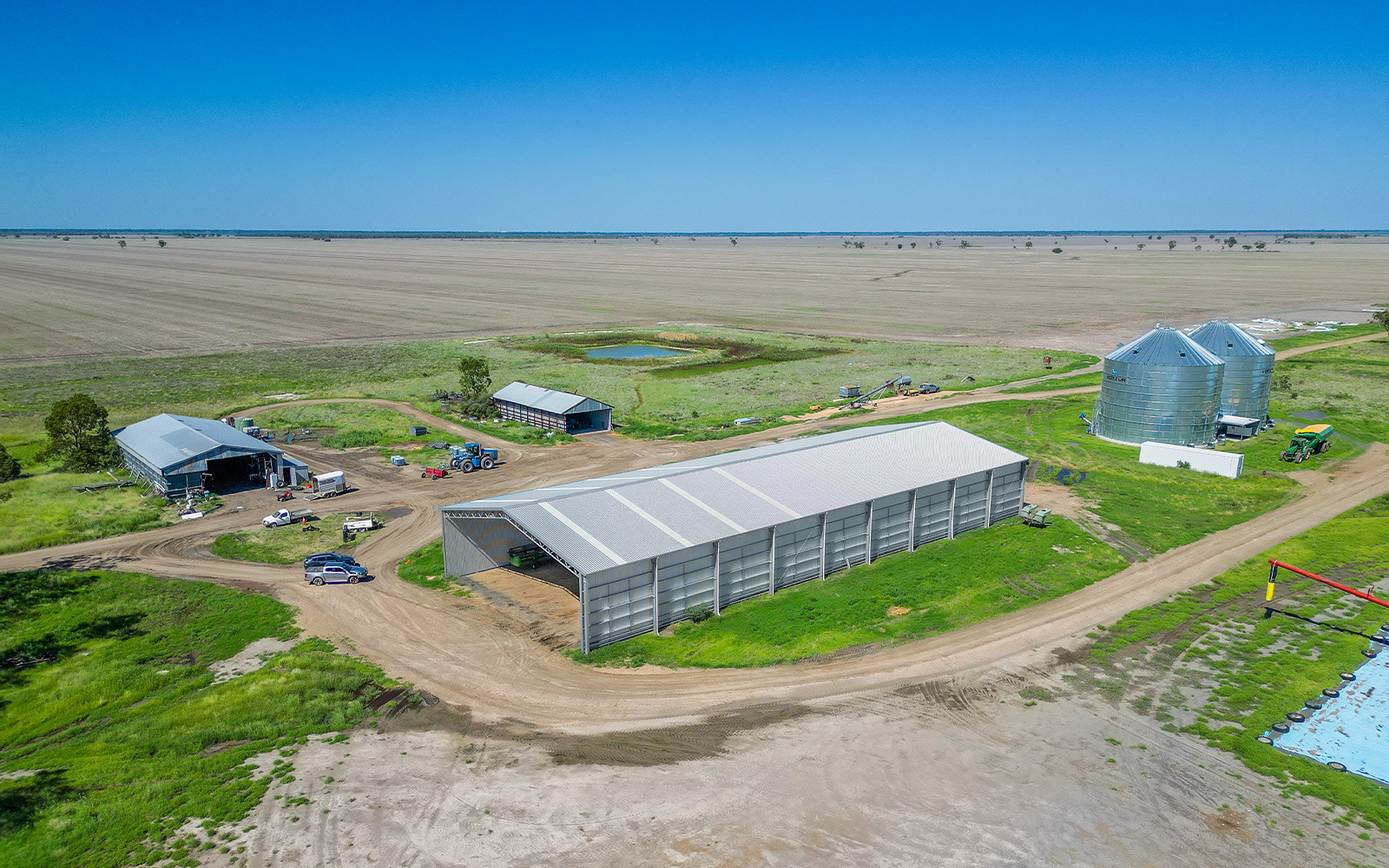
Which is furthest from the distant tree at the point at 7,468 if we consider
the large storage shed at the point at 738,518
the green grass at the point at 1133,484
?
the green grass at the point at 1133,484

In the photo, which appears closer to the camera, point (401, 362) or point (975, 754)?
point (975, 754)

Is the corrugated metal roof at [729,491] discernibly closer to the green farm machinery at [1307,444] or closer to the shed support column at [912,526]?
the shed support column at [912,526]

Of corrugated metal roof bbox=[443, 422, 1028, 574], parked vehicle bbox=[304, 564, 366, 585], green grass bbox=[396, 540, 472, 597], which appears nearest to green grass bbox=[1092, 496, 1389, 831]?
corrugated metal roof bbox=[443, 422, 1028, 574]

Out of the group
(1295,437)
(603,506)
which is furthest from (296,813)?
(1295,437)

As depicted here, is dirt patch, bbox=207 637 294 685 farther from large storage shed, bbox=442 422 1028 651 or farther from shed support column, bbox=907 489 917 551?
shed support column, bbox=907 489 917 551

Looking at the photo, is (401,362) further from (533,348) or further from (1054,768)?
(1054,768)

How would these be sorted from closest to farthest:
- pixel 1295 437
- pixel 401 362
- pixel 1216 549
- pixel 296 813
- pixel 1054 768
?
1. pixel 296 813
2. pixel 1054 768
3. pixel 1216 549
4. pixel 1295 437
5. pixel 401 362
